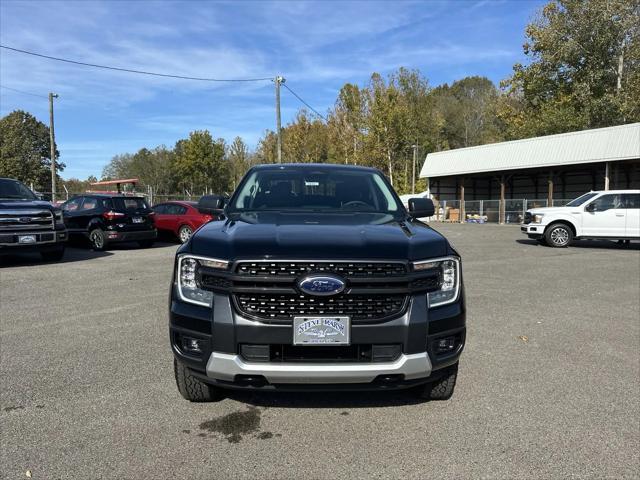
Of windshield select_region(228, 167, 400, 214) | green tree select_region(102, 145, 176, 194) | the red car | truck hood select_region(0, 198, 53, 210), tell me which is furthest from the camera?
green tree select_region(102, 145, 176, 194)

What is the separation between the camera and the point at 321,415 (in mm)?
3320

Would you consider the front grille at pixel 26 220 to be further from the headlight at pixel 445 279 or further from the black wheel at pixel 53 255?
the headlight at pixel 445 279

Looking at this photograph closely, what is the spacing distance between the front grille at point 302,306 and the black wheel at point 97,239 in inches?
479

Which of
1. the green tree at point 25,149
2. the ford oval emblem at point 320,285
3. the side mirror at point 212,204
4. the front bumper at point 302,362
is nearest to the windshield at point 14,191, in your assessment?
the side mirror at point 212,204

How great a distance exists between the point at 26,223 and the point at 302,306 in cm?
956

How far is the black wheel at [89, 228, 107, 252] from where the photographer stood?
44.8ft

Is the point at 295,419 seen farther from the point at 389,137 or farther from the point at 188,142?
the point at 188,142

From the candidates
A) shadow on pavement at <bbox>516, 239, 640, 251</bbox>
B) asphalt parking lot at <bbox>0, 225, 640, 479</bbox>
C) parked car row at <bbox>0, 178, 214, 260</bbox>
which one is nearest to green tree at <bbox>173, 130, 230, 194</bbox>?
parked car row at <bbox>0, 178, 214, 260</bbox>

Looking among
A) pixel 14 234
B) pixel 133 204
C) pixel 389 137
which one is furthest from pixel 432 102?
pixel 14 234

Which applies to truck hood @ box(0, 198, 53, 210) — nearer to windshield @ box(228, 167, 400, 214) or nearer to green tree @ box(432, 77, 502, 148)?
windshield @ box(228, 167, 400, 214)

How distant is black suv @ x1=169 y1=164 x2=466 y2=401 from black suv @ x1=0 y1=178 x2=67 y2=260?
8679 millimetres

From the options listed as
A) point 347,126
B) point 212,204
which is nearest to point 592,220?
point 212,204

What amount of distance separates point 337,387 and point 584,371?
8.58ft

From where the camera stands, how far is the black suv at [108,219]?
539 inches
